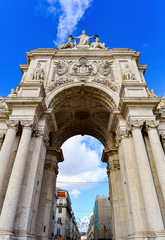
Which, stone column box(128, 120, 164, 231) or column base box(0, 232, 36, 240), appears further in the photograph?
stone column box(128, 120, 164, 231)

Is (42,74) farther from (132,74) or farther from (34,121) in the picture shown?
(132,74)

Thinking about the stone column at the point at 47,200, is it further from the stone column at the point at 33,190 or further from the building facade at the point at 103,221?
the building facade at the point at 103,221

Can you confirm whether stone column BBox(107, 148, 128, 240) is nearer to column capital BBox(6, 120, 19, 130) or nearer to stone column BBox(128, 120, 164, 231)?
stone column BBox(128, 120, 164, 231)

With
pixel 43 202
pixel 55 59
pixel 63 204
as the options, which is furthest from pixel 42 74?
pixel 63 204

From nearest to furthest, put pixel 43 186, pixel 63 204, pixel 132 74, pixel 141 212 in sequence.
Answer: pixel 141 212 → pixel 132 74 → pixel 43 186 → pixel 63 204

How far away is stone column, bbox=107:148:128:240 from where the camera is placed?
42.2 feet

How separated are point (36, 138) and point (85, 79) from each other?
6824mm

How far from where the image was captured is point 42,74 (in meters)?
14.4

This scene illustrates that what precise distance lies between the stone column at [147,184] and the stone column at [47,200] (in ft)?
29.6

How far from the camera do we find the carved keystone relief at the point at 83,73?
14.2 metres

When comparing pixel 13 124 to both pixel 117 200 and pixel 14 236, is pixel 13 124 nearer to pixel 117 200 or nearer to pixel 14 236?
pixel 14 236

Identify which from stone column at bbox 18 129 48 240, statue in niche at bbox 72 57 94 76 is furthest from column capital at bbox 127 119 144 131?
statue in niche at bbox 72 57 94 76

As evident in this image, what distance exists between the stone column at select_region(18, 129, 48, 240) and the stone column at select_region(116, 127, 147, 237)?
5.53m

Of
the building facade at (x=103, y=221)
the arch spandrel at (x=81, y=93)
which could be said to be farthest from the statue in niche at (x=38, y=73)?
the building facade at (x=103, y=221)
